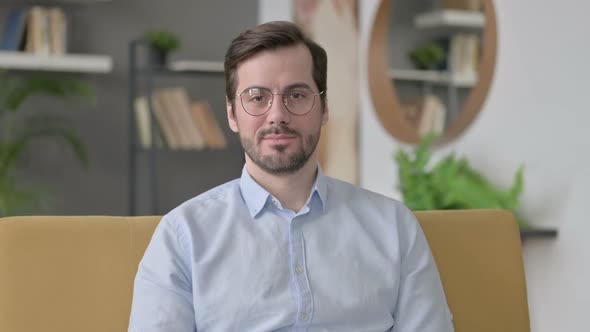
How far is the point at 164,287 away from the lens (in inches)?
57.7

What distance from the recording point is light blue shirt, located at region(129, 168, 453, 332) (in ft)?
4.87

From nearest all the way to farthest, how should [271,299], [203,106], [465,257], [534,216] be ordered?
[271,299]
[465,257]
[534,216]
[203,106]

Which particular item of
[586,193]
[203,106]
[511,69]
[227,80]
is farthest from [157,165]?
[227,80]

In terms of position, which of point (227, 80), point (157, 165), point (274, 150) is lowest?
point (157, 165)

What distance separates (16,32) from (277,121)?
10.2 feet

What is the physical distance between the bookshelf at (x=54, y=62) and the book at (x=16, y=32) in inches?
2.0

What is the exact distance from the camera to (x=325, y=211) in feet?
5.36

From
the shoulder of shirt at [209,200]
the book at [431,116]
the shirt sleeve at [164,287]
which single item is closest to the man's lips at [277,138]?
the shoulder of shirt at [209,200]

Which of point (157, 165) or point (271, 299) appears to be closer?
point (271, 299)

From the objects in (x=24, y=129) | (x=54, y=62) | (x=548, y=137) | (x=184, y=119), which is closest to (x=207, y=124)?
(x=184, y=119)

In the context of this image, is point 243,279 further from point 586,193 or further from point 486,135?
point 486,135

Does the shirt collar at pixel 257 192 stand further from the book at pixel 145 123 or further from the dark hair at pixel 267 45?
the book at pixel 145 123

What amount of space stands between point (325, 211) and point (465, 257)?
333 mm

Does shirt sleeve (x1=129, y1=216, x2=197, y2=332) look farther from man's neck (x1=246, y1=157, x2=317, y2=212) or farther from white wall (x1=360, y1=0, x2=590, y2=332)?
white wall (x1=360, y1=0, x2=590, y2=332)
